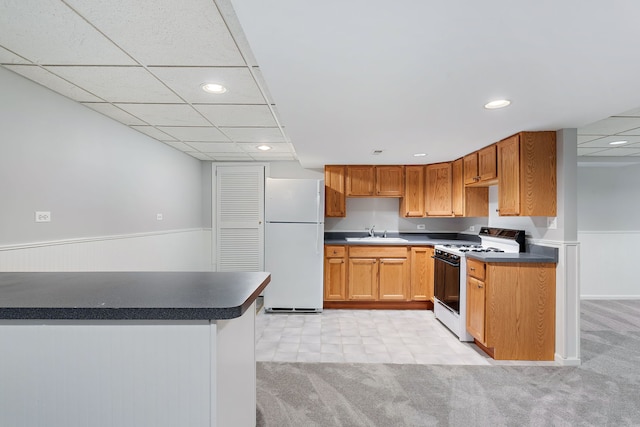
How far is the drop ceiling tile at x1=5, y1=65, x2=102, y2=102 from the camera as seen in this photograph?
2.00m

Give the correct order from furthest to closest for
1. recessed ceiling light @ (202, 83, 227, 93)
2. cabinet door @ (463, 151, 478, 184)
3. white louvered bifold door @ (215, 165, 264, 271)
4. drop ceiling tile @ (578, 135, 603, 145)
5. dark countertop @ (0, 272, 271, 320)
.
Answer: white louvered bifold door @ (215, 165, 264, 271) → cabinet door @ (463, 151, 478, 184) → drop ceiling tile @ (578, 135, 603, 145) → recessed ceiling light @ (202, 83, 227, 93) → dark countertop @ (0, 272, 271, 320)

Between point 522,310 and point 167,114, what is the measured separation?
11.7 feet

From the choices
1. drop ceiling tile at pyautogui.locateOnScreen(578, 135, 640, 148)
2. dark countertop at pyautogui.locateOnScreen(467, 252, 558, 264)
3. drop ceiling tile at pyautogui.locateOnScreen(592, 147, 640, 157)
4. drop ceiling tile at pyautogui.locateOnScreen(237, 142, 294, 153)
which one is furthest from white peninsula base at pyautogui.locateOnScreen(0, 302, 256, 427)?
drop ceiling tile at pyautogui.locateOnScreen(592, 147, 640, 157)

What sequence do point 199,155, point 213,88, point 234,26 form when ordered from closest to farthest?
point 234,26 < point 213,88 < point 199,155

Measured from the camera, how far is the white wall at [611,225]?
4.61m

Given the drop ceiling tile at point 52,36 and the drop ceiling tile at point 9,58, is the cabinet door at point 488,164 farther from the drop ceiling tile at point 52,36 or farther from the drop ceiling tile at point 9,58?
the drop ceiling tile at point 9,58

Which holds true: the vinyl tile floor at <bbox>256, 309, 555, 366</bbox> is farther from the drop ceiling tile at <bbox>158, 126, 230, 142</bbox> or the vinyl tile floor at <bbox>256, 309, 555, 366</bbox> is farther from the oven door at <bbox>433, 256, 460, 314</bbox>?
the drop ceiling tile at <bbox>158, 126, 230, 142</bbox>

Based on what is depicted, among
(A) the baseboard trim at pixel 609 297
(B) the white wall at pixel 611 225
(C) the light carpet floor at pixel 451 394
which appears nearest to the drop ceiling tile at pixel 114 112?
(C) the light carpet floor at pixel 451 394

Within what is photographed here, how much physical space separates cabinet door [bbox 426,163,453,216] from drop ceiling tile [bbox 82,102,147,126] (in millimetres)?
3643

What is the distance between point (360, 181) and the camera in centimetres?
457

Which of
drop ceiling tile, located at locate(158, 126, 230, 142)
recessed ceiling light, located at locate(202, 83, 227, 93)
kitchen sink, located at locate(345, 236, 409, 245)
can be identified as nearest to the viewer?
recessed ceiling light, located at locate(202, 83, 227, 93)

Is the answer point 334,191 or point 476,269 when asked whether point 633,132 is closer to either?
point 476,269

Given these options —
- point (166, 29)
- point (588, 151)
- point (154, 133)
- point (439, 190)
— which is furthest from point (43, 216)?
point (588, 151)

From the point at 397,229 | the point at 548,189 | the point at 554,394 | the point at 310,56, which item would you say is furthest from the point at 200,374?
the point at 397,229
